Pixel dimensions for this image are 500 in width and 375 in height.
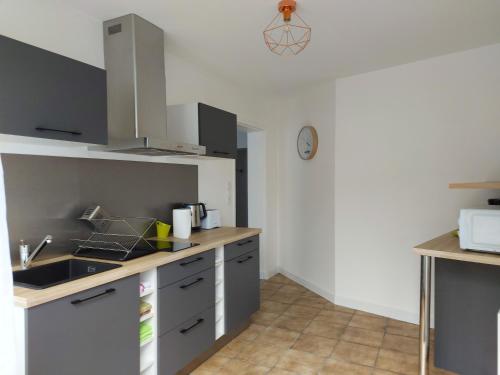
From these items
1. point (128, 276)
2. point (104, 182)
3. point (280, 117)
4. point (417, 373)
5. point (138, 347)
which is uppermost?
point (280, 117)

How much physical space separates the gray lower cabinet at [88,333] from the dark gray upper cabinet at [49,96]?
2.61 feet

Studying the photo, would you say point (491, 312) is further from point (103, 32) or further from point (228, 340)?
point (103, 32)

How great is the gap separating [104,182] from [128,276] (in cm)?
→ 86

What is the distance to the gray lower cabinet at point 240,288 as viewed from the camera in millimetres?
2665

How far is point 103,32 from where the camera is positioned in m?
2.35

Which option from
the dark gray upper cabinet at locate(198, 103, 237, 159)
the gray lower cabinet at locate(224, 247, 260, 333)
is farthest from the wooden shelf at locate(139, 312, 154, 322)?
the dark gray upper cabinet at locate(198, 103, 237, 159)

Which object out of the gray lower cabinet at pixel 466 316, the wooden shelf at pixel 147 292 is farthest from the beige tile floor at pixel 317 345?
the wooden shelf at pixel 147 292

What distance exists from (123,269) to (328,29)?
2108 mm

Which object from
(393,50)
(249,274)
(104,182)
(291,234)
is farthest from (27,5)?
(291,234)

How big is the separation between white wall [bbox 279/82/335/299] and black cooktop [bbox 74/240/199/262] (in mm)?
1964

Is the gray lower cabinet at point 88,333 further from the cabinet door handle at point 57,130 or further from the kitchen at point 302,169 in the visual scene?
the cabinet door handle at point 57,130

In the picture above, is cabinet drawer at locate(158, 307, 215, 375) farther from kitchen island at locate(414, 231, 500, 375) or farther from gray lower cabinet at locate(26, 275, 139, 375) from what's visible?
kitchen island at locate(414, 231, 500, 375)

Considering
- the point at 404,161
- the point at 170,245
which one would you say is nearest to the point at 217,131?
the point at 170,245

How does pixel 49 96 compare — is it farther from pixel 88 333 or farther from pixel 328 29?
pixel 328 29
